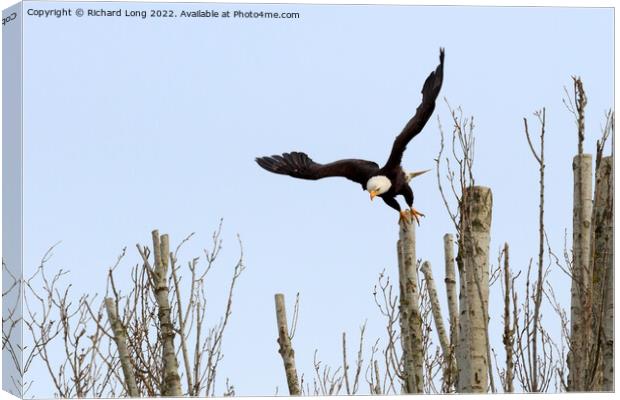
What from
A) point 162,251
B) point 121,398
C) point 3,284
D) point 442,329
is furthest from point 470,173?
point 3,284

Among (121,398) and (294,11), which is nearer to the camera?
(121,398)

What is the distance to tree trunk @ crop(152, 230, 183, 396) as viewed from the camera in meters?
5.73

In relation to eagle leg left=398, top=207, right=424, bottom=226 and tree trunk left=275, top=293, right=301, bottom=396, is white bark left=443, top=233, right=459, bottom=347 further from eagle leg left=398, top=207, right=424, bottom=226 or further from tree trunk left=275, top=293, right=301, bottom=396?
tree trunk left=275, top=293, right=301, bottom=396

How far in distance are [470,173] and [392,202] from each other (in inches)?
52.1

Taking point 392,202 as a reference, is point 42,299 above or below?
below

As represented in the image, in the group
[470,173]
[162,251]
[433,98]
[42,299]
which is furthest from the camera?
[433,98]

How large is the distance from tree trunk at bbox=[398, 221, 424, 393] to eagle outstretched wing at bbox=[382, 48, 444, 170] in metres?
0.94

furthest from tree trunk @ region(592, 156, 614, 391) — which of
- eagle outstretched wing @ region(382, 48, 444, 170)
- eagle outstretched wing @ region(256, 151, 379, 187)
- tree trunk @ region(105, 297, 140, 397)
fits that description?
tree trunk @ region(105, 297, 140, 397)

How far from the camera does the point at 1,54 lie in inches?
253

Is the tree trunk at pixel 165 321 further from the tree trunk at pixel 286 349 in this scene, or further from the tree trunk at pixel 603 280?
the tree trunk at pixel 603 280

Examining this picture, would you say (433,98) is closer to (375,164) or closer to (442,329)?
(375,164)

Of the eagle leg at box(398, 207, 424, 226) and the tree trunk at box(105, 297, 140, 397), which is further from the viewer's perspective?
the eagle leg at box(398, 207, 424, 226)

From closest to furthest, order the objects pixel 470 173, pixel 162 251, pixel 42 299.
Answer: pixel 470 173, pixel 162 251, pixel 42 299

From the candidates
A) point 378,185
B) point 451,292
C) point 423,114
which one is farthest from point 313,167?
point 451,292
